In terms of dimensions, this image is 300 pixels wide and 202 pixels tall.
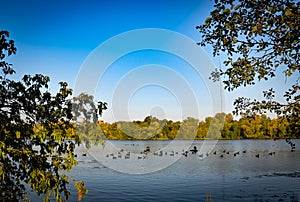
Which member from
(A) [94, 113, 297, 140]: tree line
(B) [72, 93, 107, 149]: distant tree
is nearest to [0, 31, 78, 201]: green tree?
(B) [72, 93, 107, 149]: distant tree

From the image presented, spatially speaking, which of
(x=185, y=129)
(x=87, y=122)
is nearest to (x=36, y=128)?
(x=87, y=122)

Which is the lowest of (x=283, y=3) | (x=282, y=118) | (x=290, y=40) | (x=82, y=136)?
(x=82, y=136)

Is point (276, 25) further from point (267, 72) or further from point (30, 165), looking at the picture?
point (30, 165)

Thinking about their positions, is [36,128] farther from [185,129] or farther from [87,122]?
[185,129]

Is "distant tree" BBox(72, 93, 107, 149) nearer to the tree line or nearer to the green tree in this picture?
the green tree

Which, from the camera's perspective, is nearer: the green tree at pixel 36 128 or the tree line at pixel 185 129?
the green tree at pixel 36 128

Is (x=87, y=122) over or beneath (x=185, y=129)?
beneath

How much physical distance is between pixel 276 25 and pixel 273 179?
3213cm

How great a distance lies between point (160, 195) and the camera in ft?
91.5

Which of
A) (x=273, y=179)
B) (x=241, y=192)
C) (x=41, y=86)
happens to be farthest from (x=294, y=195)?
(x=41, y=86)

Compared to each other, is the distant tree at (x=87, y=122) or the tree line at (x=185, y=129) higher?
the tree line at (x=185, y=129)

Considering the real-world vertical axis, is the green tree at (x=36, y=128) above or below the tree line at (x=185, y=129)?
below

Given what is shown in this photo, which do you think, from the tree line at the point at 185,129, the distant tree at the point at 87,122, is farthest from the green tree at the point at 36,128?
the tree line at the point at 185,129

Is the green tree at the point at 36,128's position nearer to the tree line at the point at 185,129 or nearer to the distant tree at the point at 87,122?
the distant tree at the point at 87,122
